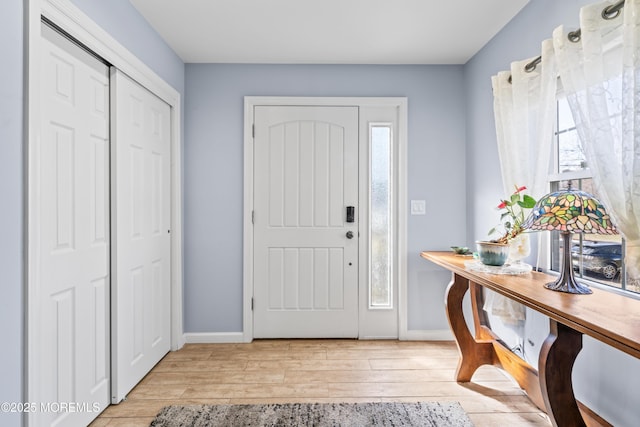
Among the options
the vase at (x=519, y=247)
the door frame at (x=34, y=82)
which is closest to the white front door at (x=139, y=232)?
the door frame at (x=34, y=82)

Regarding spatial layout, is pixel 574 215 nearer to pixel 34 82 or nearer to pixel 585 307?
pixel 585 307

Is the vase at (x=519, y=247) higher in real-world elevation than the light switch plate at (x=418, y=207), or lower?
lower

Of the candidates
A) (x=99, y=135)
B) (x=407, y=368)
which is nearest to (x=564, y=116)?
(x=407, y=368)

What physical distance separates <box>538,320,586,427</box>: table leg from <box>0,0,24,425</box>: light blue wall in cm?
211

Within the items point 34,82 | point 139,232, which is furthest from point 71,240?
point 34,82

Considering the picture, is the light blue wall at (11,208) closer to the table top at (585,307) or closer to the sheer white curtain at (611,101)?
the table top at (585,307)

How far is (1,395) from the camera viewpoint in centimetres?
125

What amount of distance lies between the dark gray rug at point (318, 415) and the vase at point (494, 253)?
0.89 meters

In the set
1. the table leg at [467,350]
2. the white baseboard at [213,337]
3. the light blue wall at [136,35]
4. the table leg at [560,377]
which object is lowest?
the white baseboard at [213,337]

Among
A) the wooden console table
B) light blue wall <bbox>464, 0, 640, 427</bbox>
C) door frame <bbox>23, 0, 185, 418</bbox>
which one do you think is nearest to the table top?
the wooden console table

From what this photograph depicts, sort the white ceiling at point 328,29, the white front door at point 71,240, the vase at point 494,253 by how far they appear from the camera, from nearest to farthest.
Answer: the white front door at point 71,240 → the vase at point 494,253 → the white ceiling at point 328,29

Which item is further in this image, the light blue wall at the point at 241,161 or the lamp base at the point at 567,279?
the light blue wall at the point at 241,161

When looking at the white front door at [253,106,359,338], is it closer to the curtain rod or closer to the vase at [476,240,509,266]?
the vase at [476,240,509,266]

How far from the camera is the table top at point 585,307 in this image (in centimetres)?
105
